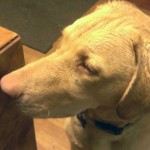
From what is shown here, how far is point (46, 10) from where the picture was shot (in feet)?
8.57

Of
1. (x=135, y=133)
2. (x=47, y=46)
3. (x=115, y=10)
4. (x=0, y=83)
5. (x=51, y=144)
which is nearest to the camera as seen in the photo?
(x=0, y=83)

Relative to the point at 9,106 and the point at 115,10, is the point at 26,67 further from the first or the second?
the point at 115,10

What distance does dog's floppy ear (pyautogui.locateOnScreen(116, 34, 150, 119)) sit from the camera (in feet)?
3.75

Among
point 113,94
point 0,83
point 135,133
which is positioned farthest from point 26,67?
point 135,133

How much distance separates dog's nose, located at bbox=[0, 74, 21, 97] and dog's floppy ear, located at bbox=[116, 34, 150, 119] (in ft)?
1.10

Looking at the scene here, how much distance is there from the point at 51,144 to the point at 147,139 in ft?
2.29

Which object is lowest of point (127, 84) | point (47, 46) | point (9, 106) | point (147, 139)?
point (47, 46)

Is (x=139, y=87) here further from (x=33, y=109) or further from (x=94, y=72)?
(x=33, y=109)

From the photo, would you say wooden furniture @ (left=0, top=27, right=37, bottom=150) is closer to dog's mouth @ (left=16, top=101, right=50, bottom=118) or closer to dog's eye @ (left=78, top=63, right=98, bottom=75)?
dog's mouth @ (left=16, top=101, right=50, bottom=118)

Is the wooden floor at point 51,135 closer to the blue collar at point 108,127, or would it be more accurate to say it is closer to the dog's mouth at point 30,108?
the blue collar at point 108,127

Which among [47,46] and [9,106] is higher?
[9,106]

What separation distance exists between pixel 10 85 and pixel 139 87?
1.31ft

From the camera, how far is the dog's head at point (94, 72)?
113 cm

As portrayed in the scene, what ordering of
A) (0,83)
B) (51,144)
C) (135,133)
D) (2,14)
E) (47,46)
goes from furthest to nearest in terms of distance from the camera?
(2,14), (47,46), (51,144), (135,133), (0,83)
